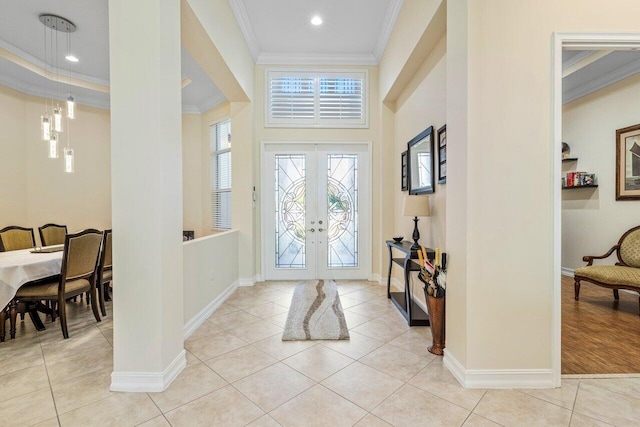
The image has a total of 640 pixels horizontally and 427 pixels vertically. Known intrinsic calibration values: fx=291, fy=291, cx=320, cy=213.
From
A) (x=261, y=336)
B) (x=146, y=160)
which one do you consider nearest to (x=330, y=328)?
(x=261, y=336)

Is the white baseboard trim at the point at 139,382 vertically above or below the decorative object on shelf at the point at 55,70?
below

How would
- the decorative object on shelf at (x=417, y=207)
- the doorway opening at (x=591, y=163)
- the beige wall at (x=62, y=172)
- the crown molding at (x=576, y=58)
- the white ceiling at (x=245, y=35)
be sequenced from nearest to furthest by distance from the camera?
1. the decorative object on shelf at (x=417, y=207)
2. the white ceiling at (x=245, y=35)
3. the doorway opening at (x=591, y=163)
4. the crown molding at (x=576, y=58)
5. the beige wall at (x=62, y=172)

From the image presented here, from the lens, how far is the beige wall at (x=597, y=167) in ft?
13.5

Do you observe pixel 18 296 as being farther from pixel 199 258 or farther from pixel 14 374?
pixel 199 258

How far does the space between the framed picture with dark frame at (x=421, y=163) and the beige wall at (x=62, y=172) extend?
4067 mm

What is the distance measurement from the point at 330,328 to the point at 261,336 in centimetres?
66

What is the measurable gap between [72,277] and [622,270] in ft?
19.6

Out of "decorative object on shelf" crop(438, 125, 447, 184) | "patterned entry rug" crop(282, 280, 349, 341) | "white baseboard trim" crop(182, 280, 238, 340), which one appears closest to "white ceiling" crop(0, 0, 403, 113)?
"decorative object on shelf" crop(438, 125, 447, 184)

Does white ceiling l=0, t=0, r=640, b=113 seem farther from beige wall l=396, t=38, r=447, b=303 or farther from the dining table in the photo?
the dining table

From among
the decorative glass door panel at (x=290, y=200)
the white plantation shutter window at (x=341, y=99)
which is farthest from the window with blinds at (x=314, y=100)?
the decorative glass door panel at (x=290, y=200)

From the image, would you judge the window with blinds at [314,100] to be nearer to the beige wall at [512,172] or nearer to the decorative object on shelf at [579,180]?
the beige wall at [512,172]

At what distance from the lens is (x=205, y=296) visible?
10.4 feet

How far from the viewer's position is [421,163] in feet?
10.8

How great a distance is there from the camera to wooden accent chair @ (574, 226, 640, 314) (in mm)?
3172
